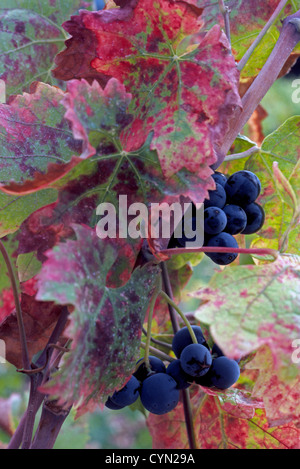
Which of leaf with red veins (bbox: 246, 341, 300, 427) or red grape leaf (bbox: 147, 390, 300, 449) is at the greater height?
leaf with red veins (bbox: 246, 341, 300, 427)

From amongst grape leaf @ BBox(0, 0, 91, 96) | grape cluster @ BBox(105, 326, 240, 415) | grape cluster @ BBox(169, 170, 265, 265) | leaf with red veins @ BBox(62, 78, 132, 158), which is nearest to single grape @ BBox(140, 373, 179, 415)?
grape cluster @ BBox(105, 326, 240, 415)

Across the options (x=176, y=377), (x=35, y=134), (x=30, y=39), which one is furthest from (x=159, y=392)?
(x=30, y=39)

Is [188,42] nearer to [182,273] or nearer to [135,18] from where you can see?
[135,18]

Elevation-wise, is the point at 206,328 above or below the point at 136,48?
below

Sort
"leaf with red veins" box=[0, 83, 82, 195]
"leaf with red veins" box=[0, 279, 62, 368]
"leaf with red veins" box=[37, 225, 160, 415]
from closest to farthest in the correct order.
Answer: "leaf with red veins" box=[37, 225, 160, 415] → "leaf with red veins" box=[0, 83, 82, 195] → "leaf with red veins" box=[0, 279, 62, 368]

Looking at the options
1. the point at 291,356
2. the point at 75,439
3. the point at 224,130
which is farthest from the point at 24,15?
the point at 75,439

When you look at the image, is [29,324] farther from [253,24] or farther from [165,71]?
[253,24]

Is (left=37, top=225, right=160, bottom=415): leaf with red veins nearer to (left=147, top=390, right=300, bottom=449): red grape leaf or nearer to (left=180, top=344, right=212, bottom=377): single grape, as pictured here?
(left=180, top=344, right=212, bottom=377): single grape
